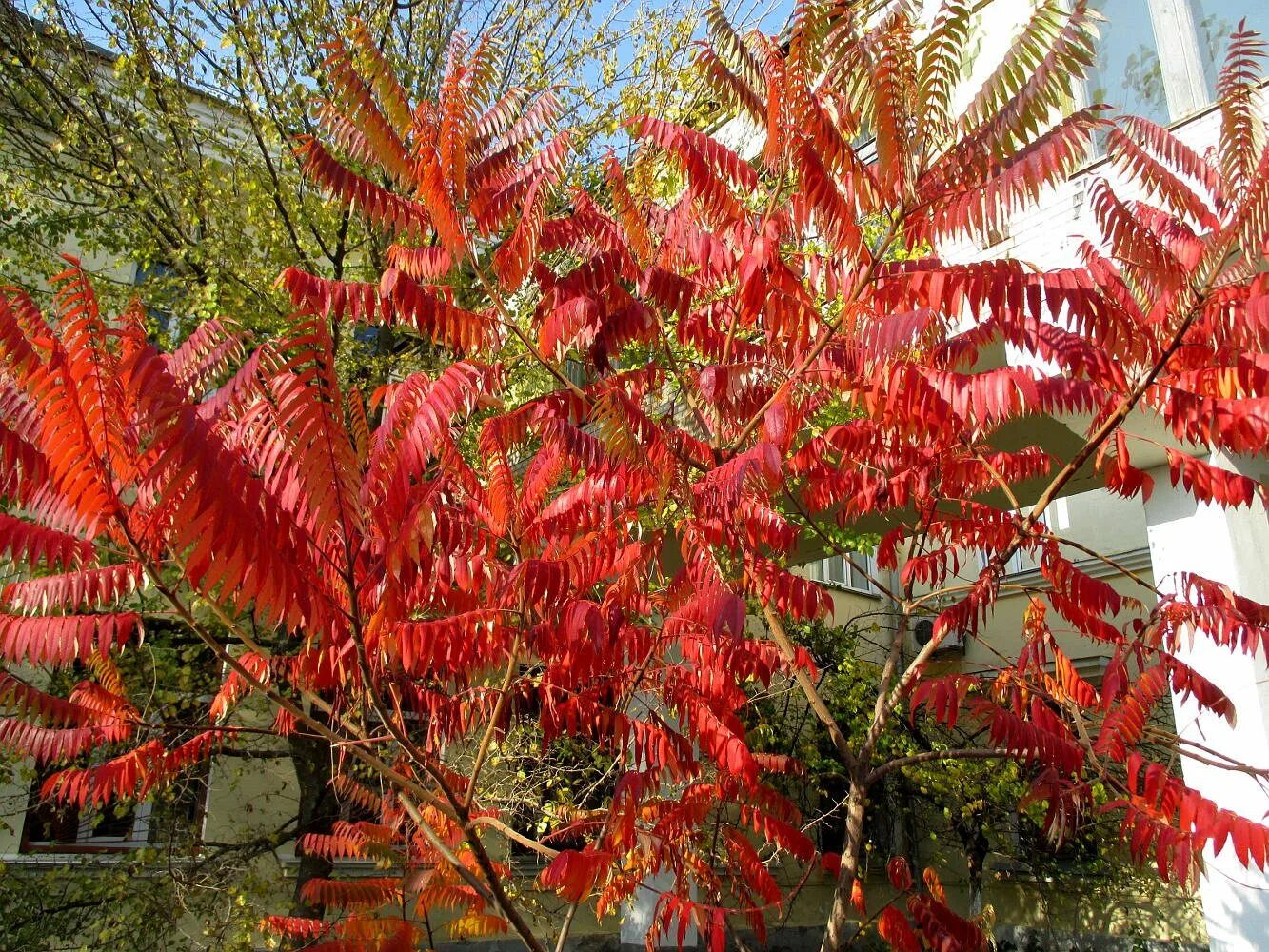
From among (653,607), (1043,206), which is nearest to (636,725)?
(653,607)

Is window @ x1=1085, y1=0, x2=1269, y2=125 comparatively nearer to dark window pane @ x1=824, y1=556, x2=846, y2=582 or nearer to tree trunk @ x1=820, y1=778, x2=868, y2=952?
tree trunk @ x1=820, y1=778, x2=868, y2=952

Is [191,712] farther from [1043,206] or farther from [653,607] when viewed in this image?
[1043,206]

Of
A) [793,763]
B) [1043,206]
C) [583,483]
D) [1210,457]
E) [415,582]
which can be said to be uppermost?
[1043,206]

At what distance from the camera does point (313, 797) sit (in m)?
7.44

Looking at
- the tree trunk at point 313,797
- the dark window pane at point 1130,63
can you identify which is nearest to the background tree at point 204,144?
the tree trunk at point 313,797

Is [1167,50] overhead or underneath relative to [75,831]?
overhead

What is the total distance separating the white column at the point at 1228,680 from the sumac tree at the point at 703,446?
2.72 feet

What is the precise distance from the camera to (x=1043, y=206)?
5930 millimetres

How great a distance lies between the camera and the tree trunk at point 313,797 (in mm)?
Answer: 7238

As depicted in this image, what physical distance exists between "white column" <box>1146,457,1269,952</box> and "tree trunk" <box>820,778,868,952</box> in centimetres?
161

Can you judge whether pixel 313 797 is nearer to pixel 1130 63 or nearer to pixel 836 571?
pixel 1130 63

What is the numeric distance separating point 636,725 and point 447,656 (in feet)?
3.39

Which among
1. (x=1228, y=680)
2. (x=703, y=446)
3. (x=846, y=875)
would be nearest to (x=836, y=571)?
(x=1228, y=680)

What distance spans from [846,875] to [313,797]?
16.7 ft
